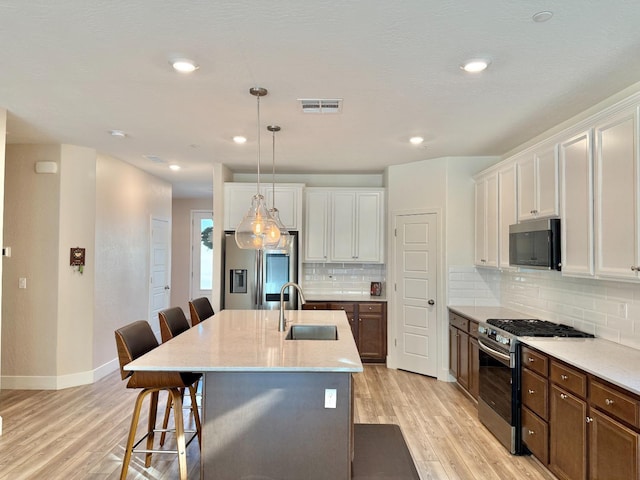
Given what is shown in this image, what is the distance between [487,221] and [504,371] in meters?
1.78

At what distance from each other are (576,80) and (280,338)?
2647 mm

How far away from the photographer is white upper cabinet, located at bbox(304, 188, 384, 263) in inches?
229

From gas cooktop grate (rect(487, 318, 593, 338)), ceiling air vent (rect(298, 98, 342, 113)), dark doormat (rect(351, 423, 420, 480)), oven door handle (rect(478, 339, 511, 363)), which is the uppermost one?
ceiling air vent (rect(298, 98, 342, 113))

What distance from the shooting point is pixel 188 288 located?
9047mm

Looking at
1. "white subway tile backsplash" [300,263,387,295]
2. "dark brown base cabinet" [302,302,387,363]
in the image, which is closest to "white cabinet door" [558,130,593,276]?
"dark brown base cabinet" [302,302,387,363]

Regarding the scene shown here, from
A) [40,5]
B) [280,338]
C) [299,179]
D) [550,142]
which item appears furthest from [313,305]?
[40,5]

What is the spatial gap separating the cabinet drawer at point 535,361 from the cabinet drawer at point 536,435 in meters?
0.33

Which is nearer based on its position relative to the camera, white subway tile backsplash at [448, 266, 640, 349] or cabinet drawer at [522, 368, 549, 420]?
cabinet drawer at [522, 368, 549, 420]

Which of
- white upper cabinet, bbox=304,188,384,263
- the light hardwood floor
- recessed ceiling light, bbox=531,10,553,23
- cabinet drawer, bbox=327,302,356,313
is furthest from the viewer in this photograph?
white upper cabinet, bbox=304,188,384,263

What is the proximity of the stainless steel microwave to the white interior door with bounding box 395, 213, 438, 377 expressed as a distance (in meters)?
1.42

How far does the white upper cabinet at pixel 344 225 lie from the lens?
19.1 feet

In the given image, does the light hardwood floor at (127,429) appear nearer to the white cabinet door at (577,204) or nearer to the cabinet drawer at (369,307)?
the cabinet drawer at (369,307)

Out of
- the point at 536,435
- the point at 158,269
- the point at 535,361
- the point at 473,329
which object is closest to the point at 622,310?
the point at 535,361

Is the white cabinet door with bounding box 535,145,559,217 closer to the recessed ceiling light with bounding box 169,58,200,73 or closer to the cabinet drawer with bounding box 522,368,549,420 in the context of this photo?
the cabinet drawer with bounding box 522,368,549,420
